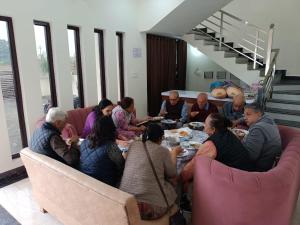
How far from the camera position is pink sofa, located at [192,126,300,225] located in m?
1.38

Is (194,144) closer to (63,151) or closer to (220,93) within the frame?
(63,151)

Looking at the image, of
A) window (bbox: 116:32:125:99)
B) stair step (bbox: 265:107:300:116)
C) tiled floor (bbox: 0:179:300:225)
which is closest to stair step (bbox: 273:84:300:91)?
stair step (bbox: 265:107:300:116)

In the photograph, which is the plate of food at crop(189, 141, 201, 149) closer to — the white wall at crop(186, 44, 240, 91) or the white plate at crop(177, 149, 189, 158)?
the white plate at crop(177, 149, 189, 158)

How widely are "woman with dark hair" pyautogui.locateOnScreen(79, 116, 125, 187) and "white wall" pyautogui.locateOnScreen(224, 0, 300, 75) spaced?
578 cm

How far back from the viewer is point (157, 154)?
5.03 feet

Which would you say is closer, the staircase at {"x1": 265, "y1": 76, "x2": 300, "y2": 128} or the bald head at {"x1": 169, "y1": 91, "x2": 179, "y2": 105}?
the bald head at {"x1": 169, "y1": 91, "x2": 179, "y2": 105}

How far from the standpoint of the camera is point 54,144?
1840 millimetres

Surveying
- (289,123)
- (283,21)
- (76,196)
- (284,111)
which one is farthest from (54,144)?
(283,21)

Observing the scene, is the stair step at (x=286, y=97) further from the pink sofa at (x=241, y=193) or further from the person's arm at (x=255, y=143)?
the pink sofa at (x=241, y=193)

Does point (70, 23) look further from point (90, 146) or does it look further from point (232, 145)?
point (232, 145)

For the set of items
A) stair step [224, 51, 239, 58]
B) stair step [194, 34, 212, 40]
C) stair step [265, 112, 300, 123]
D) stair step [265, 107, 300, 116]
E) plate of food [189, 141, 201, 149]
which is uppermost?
stair step [194, 34, 212, 40]

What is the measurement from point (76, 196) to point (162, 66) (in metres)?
4.23

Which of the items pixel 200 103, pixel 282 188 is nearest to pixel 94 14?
pixel 200 103

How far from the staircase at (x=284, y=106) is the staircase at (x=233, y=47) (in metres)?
0.48
